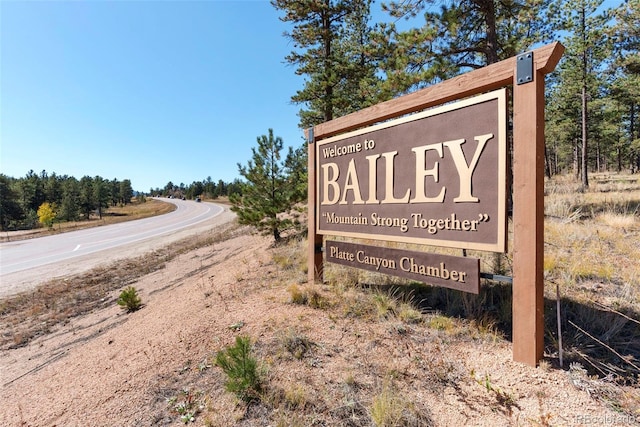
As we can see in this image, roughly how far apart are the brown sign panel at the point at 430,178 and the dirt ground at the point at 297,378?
1.00 metres

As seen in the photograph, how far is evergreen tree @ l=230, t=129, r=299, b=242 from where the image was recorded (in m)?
8.14

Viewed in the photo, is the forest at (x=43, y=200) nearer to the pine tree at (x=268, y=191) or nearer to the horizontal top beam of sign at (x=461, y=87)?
the pine tree at (x=268, y=191)

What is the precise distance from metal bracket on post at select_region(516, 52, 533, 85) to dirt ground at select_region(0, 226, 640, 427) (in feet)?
7.48

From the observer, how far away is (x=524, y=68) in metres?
2.41

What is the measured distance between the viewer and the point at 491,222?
8.34ft

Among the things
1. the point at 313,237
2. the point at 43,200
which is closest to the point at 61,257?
the point at 313,237

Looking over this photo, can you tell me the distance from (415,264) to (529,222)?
1144 mm

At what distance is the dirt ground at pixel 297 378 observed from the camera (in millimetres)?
2021

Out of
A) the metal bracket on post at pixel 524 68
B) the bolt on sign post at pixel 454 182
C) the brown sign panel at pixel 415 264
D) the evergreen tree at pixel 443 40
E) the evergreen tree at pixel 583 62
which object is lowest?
the brown sign panel at pixel 415 264

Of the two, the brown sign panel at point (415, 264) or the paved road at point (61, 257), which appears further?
the paved road at point (61, 257)

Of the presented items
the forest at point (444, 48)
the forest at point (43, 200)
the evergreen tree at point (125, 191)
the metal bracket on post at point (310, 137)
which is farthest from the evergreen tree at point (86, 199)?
the metal bracket on post at point (310, 137)

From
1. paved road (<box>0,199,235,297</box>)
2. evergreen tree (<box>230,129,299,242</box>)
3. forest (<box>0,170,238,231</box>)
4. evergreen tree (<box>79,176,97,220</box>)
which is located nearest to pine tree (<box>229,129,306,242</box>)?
evergreen tree (<box>230,129,299,242</box>)

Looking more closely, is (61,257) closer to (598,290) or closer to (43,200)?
(598,290)

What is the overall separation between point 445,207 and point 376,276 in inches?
74.7
